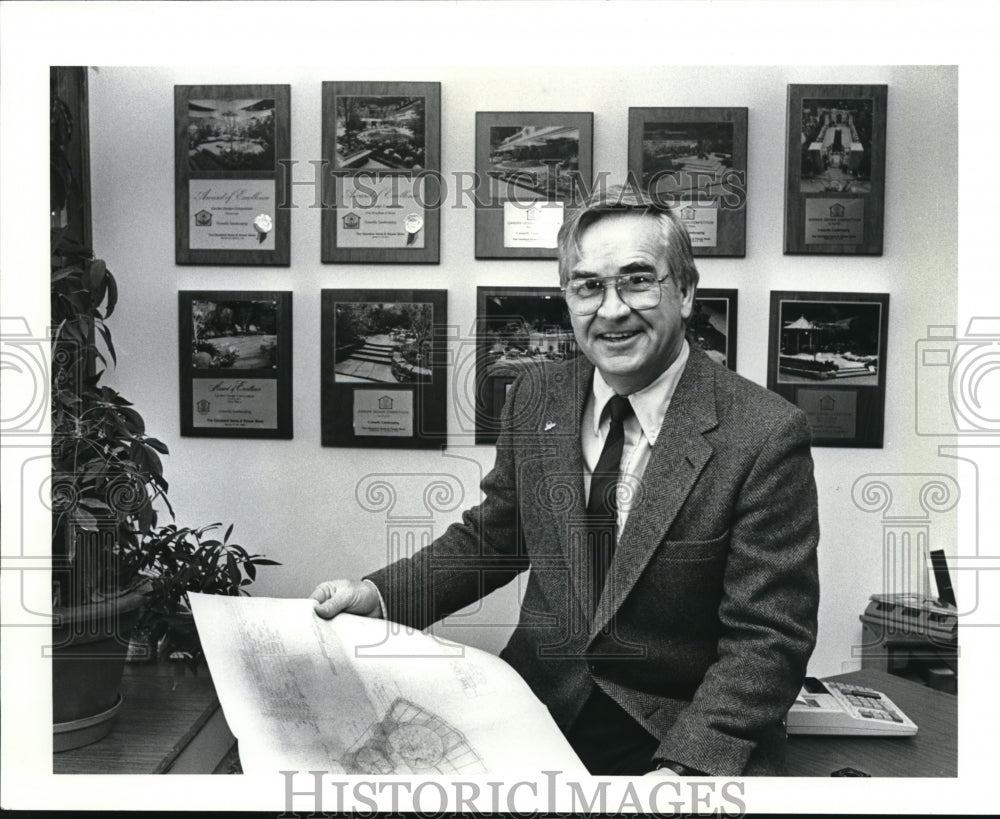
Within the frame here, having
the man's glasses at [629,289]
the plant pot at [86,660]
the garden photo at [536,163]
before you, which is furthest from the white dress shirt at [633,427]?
the plant pot at [86,660]

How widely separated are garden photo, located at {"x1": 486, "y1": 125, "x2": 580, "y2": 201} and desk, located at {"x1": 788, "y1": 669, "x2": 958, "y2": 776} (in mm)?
947

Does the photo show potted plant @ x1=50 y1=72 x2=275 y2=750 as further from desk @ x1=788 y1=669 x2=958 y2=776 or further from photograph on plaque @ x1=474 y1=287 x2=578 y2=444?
desk @ x1=788 y1=669 x2=958 y2=776

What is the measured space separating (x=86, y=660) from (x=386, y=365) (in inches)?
28.1

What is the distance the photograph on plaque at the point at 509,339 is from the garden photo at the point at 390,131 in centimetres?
25

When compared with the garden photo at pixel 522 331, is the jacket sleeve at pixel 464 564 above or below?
below

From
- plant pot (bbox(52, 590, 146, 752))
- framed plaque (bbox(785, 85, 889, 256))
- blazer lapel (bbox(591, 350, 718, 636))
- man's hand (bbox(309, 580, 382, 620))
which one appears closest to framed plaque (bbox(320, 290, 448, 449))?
man's hand (bbox(309, 580, 382, 620))

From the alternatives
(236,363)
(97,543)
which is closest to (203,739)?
(97,543)

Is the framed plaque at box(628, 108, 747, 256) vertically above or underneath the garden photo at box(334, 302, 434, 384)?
above

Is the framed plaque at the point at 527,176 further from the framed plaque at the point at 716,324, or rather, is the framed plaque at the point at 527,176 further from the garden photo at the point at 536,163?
the framed plaque at the point at 716,324

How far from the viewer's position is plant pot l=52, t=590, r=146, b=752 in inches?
A: 61.7

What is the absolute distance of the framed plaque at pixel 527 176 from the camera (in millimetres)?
1512

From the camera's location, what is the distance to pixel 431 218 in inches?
60.2

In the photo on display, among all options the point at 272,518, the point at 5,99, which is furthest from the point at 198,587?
the point at 5,99

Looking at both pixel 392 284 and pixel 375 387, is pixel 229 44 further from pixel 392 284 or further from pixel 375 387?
pixel 375 387
